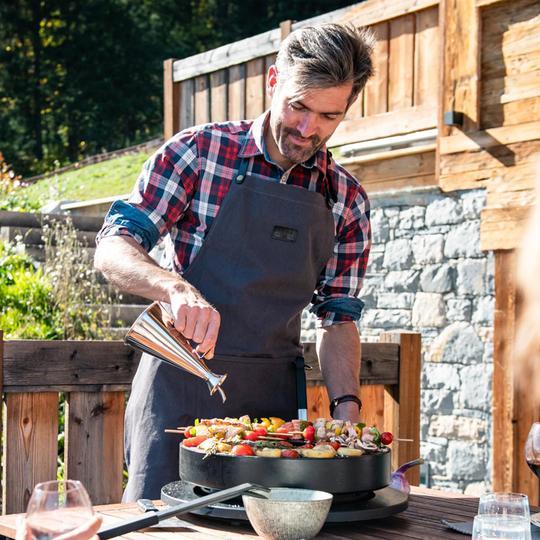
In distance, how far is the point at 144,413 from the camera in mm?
2426

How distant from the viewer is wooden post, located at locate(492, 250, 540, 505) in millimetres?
5488

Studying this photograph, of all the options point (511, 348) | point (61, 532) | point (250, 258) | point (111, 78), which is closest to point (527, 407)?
point (511, 348)

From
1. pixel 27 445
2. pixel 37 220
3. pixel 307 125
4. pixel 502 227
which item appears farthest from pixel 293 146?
pixel 37 220

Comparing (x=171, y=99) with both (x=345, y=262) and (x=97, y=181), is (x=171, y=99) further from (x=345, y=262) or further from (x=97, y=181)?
(x=97, y=181)

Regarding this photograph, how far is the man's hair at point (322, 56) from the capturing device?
2.40 m

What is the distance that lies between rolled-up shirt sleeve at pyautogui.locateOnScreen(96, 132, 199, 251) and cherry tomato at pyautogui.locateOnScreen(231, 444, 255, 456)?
72 centimetres

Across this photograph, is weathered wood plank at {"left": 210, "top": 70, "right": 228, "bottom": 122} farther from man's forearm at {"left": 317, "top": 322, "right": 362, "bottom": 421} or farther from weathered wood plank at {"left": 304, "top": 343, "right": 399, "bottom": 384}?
man's forearm at {"left": 317, "top": 322, "right": 362, "bottom": 421}

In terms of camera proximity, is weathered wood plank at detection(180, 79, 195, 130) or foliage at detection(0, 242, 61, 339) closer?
foliage at detection(0, 242, 61, 339)

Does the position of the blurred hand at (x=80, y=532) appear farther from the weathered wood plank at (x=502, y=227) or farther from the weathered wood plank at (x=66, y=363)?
the weathered wood plank at (x=502, y=227)

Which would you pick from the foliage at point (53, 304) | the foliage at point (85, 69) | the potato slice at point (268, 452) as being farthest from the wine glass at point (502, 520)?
the foliage at point (85, 69)

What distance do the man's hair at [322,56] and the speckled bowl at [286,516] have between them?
1.11 m

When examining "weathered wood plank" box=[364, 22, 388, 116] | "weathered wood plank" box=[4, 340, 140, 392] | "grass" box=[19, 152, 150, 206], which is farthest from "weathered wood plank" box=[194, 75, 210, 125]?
"weathered wood plank" box=[4, 340, 140, 392]

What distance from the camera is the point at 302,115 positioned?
2443 millimetres

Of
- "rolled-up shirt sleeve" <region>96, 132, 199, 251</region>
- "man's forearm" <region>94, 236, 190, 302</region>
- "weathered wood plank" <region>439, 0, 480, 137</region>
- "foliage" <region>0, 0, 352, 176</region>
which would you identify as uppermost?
"foliage" <region>0, 0, 352, 176</region>
